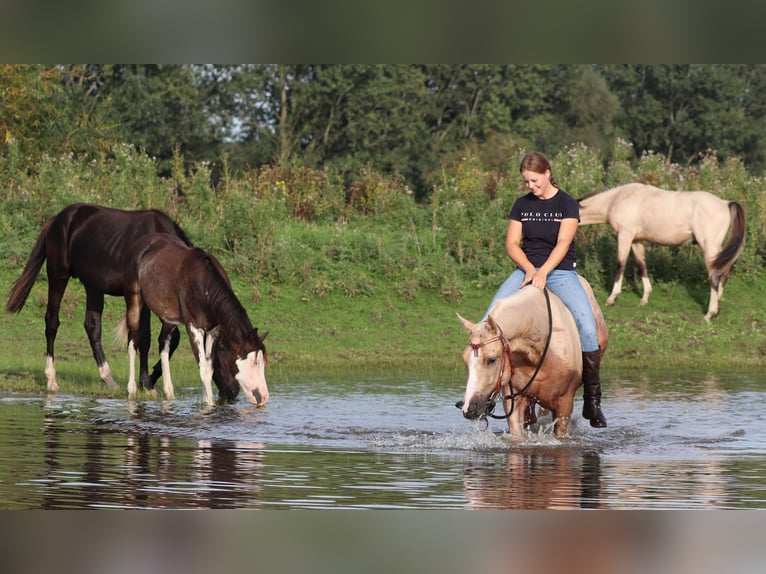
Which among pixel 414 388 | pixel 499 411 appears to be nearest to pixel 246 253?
pixel 414 388

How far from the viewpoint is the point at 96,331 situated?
14.0 meters

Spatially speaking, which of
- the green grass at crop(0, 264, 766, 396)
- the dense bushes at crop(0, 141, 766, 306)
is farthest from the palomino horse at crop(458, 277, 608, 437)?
the dense bushes at crop(0, 141, 766, 306)

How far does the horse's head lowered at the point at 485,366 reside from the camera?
8.38m

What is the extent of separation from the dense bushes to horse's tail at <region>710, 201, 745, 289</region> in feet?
4.23

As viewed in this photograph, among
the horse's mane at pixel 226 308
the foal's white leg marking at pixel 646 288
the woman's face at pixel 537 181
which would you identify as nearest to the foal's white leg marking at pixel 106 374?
the horse's mane at pixel 226 308

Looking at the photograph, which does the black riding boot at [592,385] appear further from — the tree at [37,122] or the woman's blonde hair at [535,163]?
the tree at [37,122]

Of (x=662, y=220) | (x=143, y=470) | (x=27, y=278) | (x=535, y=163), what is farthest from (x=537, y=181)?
(x=662, y=220)

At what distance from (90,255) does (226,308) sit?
8.56ft

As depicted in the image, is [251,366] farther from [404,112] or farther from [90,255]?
[404,112]

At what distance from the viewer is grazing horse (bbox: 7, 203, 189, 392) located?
13828mm

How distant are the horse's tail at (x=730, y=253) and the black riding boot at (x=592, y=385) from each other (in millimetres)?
9966

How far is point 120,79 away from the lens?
141 feet

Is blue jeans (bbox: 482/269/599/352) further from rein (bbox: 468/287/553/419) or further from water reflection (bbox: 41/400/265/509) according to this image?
water reflection (bbox: 41/400/265/509)
